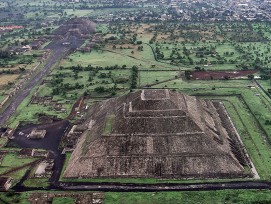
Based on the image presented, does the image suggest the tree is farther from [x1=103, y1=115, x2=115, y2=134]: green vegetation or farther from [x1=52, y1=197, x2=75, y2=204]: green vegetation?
[x1=52, y1=197, x2=75, y2=204]: green vegetation

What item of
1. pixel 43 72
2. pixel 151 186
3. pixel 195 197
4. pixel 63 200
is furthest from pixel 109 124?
pixel 43 72

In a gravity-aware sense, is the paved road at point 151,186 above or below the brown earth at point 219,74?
above

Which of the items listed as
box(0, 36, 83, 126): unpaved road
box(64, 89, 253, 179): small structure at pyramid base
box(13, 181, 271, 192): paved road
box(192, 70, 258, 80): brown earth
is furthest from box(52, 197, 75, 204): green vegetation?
box(192, 70, 258, 80): brown earth

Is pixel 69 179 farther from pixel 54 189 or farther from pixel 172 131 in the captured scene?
pixel 172 131

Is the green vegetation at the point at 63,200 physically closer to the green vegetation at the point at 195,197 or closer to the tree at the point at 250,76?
the green vegetation at the point at 195,197

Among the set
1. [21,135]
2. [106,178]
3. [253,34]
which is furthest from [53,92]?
[253,34]

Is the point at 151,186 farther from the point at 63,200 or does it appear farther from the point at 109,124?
the point at 109,124

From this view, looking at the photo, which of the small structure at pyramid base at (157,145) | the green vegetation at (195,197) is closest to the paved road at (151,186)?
the green vegetation at (195,197)

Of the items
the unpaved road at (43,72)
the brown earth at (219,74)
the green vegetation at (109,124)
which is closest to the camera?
the green vegetation at (109,124)
